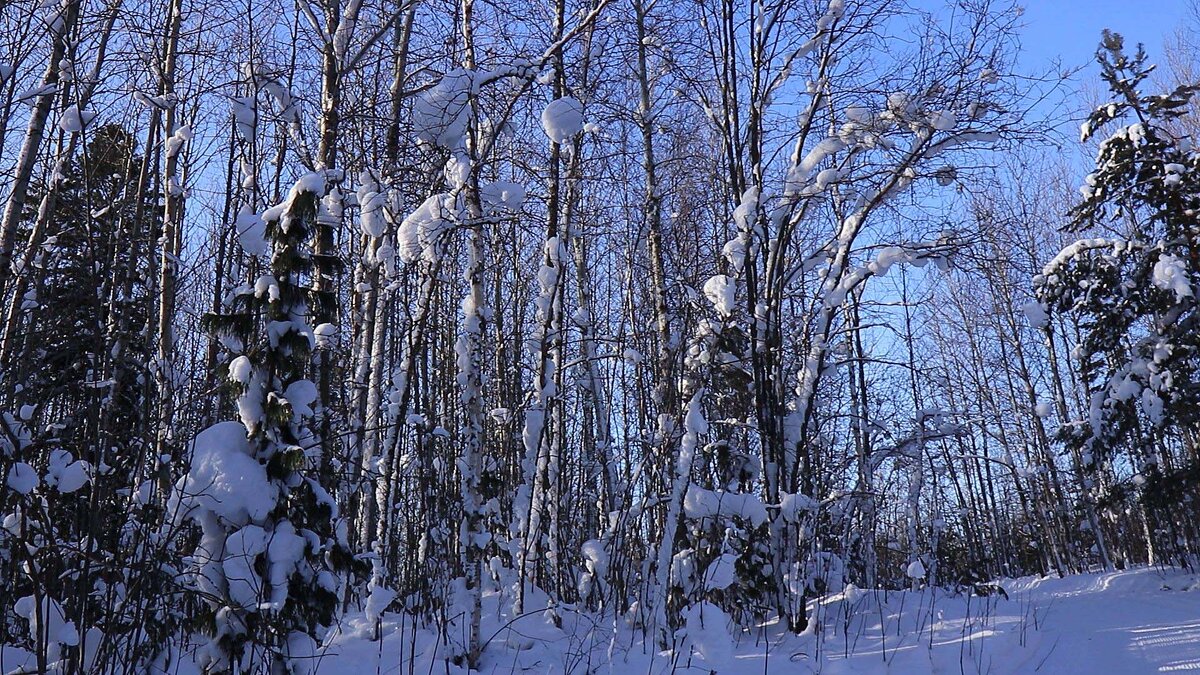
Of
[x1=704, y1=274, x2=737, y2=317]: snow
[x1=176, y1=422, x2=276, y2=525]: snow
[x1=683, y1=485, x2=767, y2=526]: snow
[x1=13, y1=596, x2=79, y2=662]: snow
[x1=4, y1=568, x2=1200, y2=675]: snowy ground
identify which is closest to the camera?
[x1=13, y1=596, x2=79, y2=662]: snow

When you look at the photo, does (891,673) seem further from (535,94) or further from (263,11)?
(263,11)

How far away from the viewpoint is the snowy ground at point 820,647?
4.52 metres

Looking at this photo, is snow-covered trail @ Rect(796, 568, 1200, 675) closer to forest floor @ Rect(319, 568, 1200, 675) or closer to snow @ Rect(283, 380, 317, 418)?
forest floor @ Rect(319, 568, 1200, 675)

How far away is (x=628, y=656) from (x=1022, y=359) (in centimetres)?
1638

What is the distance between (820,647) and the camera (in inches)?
210

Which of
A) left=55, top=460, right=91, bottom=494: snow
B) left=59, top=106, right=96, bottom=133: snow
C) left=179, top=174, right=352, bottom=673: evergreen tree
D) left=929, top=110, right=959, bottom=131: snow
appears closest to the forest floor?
left=179, top=174, right=352, bottom=673: evergreen tree

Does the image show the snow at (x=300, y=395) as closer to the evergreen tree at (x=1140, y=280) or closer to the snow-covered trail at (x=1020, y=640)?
the snow-covered trail at (x=1020, y=640)

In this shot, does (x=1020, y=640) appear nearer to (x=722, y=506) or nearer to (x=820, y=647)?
(x=820, y=647)

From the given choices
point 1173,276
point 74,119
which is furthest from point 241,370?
point 1173,276

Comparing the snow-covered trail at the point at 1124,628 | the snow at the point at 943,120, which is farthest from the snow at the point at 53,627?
the snow at the point at 943,120

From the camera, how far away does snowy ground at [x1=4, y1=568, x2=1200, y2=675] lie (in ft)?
14.8

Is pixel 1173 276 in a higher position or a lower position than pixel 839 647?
higher

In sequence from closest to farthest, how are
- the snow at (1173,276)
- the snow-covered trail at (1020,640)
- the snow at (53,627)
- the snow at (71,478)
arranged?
1. the snow at (53,627)
2. the snow at (71,478)
3. the snow-covered trail at (1020,640)
4. the snow at (1173,276)

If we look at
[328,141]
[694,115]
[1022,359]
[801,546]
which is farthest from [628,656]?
[1022,359]
